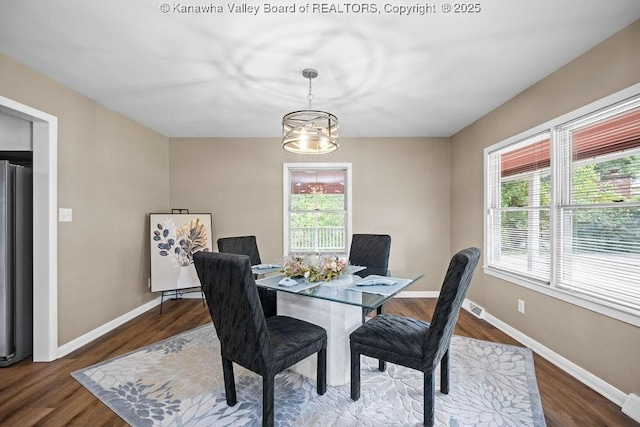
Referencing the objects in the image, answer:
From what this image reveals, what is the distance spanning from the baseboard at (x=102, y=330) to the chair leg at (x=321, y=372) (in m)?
2.44

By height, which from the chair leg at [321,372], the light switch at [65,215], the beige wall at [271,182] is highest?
the beige wall at [271,182]

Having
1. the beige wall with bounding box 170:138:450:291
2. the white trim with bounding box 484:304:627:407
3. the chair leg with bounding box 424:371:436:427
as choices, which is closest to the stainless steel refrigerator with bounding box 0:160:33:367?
the beige wall with bounding box 170:138:450:291

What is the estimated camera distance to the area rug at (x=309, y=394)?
180 centimetres

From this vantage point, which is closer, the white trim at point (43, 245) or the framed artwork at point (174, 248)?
the white trim at point (43, 245)

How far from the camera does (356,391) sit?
1.96m

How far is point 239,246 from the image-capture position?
3191mm

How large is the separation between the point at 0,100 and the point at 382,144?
13.4ft

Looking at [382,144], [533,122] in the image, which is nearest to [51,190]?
[382,144]

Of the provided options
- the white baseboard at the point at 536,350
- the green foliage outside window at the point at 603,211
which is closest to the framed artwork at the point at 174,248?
the white baseboard at the point at 536,350

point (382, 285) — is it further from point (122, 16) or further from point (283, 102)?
point (122, 16)

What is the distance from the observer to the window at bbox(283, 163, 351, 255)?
4.57 meters

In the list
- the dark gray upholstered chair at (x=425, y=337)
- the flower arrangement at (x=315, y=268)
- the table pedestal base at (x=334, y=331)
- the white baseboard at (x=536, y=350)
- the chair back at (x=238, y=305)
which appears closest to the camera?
the chair back at (x=238, y=305)

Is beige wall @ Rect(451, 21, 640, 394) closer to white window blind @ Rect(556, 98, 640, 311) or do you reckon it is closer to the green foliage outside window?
white window blind @ Rect(556, 98, 640, 311)

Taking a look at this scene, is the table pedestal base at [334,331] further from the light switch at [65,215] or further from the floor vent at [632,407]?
the light switch at [65,215]
